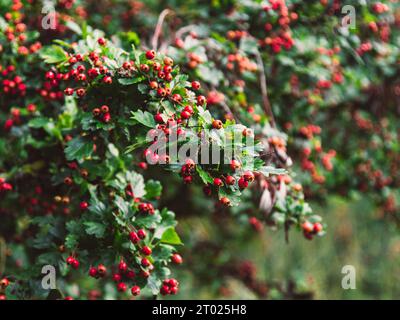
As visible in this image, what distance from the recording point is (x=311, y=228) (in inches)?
67.9

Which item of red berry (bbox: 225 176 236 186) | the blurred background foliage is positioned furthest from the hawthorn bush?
the blurred background foliage

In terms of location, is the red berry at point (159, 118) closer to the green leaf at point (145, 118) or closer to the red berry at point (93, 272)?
the green leaf at point (145, 118)

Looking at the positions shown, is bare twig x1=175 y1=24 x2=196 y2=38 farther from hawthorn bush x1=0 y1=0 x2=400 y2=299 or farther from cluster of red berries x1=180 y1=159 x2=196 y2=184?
cluster of red berries x1=180 y1=159 x2=196 y2=184

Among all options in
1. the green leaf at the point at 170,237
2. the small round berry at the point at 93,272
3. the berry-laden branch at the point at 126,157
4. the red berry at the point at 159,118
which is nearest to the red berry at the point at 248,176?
the berry-laden branch at the point at 126,157

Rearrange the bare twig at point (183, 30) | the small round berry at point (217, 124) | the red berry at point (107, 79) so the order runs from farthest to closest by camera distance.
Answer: the bare twig at point (183, 30) → the red berry at point (107, 79) → the small round berry at point (217, 124)

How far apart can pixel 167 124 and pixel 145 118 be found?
0.06 metres

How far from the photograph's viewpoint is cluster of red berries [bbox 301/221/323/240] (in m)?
1.72

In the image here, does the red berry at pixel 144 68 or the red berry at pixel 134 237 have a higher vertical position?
the red berry at pixel 144 68

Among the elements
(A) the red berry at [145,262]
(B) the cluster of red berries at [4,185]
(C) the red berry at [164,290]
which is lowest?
(C) the red berry at [164,290]

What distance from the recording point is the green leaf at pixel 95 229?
4.95ft

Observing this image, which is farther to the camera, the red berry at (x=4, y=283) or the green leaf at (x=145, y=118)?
the red berry at (x=4, y=283)

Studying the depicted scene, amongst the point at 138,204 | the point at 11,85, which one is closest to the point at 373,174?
the point at 138,204

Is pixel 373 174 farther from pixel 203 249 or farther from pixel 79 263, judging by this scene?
pixel 79 263
